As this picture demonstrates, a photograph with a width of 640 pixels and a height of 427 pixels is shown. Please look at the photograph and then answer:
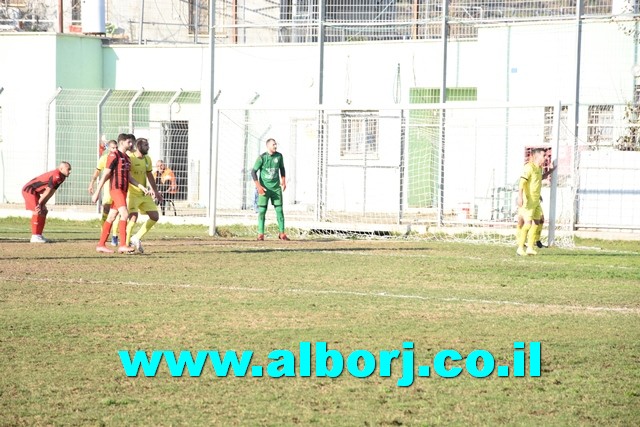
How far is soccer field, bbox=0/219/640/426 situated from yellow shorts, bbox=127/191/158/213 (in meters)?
0.69

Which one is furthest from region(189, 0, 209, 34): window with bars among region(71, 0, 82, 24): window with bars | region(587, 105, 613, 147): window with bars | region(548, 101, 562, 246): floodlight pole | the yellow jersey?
the yellow jersey

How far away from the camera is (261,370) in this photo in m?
8.18

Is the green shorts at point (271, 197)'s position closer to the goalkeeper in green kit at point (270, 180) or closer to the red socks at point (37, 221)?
the goalkeeper in green kit at point (270, 180)

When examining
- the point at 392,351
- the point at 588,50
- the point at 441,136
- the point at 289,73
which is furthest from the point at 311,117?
the point at 392,351

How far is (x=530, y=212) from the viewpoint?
17688 mm

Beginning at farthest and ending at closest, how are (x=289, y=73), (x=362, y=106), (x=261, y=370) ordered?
(x=289, y=73)
(x=362, y=106)
(x=261, y=370)

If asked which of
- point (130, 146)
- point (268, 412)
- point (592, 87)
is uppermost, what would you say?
point (592, 87)

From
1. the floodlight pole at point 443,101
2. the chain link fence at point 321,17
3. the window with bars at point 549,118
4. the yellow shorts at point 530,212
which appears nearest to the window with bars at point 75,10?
the chain link fence at point 321,17

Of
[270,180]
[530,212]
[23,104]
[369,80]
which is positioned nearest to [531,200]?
[530,212]

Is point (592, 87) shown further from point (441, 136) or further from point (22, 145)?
point (22, 145)

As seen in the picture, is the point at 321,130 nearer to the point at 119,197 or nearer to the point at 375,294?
the point at 119,197

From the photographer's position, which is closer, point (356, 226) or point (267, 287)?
point (267, 287)

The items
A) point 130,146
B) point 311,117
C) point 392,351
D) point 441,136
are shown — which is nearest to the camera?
point 392,351

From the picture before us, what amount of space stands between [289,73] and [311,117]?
2333 mm
